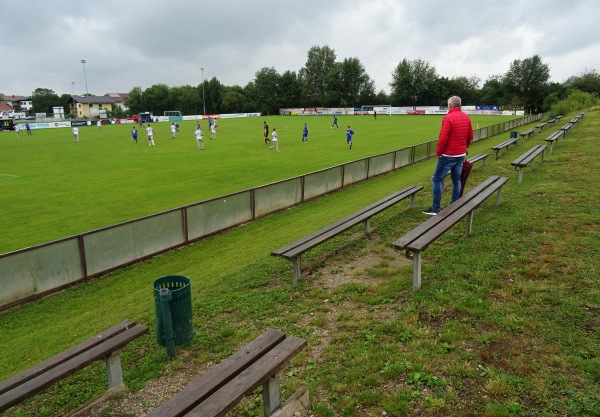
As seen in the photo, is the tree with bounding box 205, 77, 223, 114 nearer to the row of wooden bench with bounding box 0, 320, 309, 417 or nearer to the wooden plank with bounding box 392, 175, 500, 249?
the wooden plank with bounding box 392, 175, 500, 249

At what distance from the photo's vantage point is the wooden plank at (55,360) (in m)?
3.53

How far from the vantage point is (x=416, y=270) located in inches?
207

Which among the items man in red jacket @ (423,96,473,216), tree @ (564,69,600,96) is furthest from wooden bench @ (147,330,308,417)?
tree @ (564,69,600,96)

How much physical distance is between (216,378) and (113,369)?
5.27ft

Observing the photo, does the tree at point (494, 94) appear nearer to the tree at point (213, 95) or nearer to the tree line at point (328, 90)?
the tree line at point (328, 90)

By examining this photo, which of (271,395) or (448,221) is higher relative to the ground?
(448,221)

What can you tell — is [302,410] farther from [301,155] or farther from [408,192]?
[301,155]

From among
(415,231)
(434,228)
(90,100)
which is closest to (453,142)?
(434,228)

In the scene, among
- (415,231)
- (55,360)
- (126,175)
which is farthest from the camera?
(126,175)

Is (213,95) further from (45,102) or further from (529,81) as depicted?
(529,81)

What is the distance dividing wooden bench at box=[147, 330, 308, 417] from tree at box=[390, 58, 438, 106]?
96.9 metres

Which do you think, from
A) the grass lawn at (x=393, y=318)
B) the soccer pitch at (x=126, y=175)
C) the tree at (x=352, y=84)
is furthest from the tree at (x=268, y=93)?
the grass lawn at (x=393, y=318)

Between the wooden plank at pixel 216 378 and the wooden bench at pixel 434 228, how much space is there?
2.28 metres

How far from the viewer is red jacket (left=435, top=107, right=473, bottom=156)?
24.8 ft
